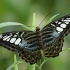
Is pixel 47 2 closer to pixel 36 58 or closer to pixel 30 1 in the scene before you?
pixel 30 1

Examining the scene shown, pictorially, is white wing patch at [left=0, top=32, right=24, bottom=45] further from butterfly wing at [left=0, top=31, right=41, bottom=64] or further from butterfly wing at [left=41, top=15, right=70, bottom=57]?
butterfly wing at [left=41, top=15, right=70, bottom=57]

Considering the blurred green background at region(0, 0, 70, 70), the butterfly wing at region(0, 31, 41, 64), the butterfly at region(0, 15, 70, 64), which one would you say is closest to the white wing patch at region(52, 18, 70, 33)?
the butterfly at region(0, 15, 70, 64)

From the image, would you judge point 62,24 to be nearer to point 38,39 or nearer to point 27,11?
point 38,39

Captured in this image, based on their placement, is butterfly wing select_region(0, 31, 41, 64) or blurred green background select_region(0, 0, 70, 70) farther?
blurred green background select_region(0, 0, 70, 70)

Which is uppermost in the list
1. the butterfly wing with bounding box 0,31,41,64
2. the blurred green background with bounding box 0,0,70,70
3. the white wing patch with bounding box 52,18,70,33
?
the blurred green background with bounding box 0,0,70,70

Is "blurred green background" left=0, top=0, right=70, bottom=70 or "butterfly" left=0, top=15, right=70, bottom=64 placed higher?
"blurred green background" left=0, top=0, right=70, bottom=70

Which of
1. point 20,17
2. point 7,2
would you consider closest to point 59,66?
point 20,17

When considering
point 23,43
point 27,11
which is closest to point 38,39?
point 23,43

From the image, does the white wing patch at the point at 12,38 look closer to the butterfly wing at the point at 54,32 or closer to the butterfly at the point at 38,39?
the butterfly at the point at 38,39
